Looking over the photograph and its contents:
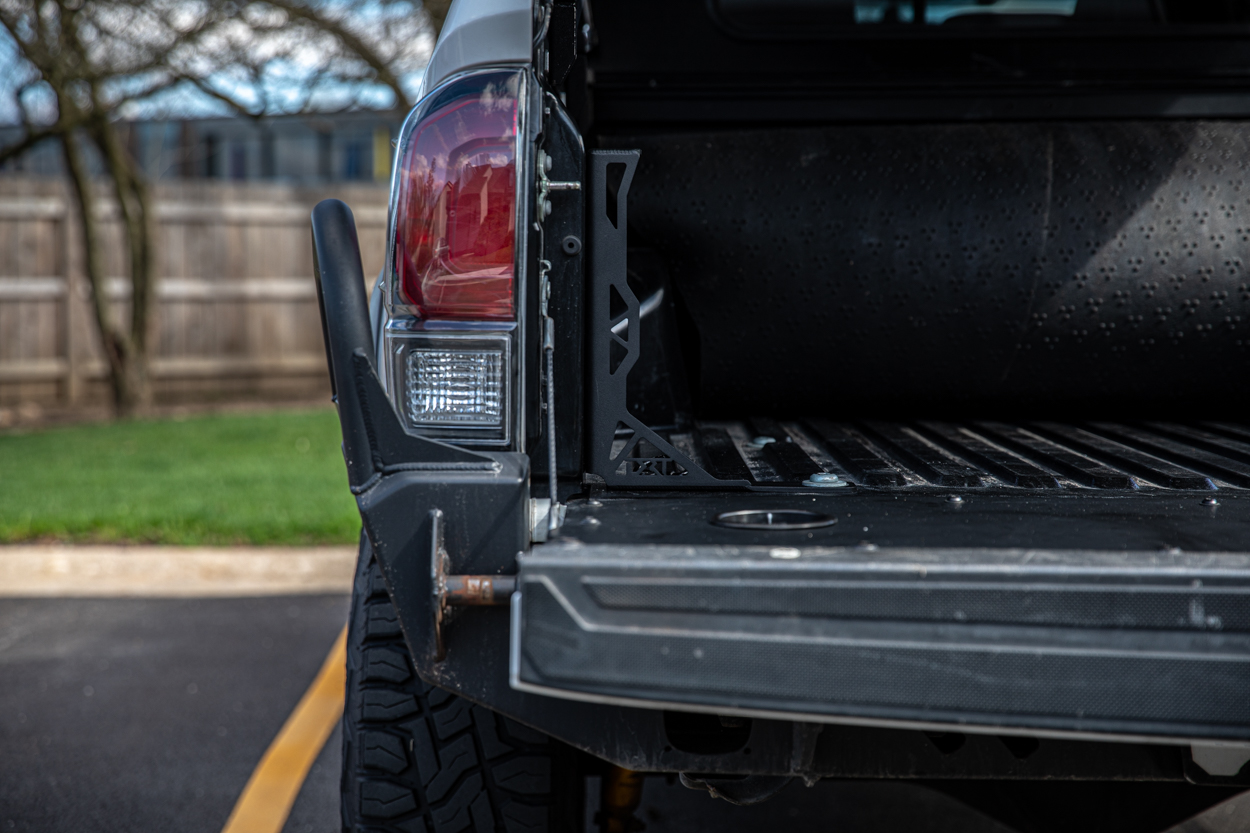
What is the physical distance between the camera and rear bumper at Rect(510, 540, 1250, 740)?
1.35m

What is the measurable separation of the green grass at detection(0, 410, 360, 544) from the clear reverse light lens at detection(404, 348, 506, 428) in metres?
4.24

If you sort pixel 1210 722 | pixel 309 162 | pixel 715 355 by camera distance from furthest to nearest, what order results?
pixel 309 162 < pixel 715 355 < pixel 1210 722

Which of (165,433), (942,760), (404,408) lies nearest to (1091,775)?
(942,760)

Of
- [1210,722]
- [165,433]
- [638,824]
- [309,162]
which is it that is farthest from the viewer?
[309,162]

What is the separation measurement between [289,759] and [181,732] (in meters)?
0.44

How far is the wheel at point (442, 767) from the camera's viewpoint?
194cm

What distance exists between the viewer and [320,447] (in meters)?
8.71

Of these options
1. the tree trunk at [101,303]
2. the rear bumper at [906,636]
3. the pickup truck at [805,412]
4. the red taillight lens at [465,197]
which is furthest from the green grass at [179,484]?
the rear bumper at [906,636]

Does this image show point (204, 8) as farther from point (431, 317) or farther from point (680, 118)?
point (431, 317)

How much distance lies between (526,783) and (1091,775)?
0.92 metres

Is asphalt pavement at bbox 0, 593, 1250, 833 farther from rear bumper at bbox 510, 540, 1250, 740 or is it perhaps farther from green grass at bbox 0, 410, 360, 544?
rear bumper at bbox 510, 540, 1250, 740

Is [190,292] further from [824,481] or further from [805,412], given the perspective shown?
[824,481]

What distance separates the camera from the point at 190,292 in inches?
483

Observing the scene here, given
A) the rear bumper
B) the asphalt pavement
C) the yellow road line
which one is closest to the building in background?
the asphalt pavement
